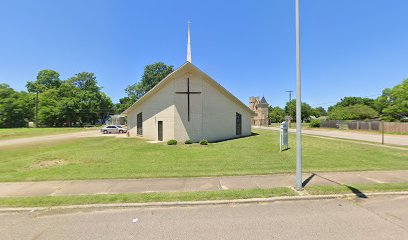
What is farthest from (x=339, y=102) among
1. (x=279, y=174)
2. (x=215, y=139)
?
(x=279, y=174)

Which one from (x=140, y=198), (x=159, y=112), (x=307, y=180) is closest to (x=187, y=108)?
(x=159, y=112)

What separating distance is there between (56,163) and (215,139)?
48.6 ft

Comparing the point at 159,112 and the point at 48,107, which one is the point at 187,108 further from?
the point at 48,107

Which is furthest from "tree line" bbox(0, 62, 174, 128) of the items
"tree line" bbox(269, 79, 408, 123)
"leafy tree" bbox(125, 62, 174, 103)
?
"tree line" bbox(269, 79, 408, 123)

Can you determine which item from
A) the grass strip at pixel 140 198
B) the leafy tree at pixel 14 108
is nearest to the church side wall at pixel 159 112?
the grass strip at pixel 140 198

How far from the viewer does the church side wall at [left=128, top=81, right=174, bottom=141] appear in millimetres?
21062

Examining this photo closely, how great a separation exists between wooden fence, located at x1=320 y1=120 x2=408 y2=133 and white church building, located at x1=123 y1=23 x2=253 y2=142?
109ft

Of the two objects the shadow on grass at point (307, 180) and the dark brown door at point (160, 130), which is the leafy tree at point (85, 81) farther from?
the shadow on grass at point (307, 180)

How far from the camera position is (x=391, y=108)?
1827 inches

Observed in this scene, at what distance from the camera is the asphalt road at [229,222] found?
14.4 ft

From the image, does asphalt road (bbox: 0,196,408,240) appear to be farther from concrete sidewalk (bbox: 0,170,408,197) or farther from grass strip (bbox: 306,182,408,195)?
concrete sidewalk (bbox: 0,170,408,197)

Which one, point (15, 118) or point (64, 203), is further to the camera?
point (15, 118)

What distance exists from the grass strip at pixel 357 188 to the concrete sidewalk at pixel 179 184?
0.46m

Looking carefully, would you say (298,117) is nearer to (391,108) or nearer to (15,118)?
(391,108)
